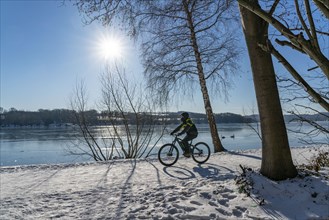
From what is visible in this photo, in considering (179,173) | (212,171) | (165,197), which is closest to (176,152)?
(179,173)

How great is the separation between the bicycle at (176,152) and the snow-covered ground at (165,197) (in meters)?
1.37

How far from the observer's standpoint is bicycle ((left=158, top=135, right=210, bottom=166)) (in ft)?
30.6

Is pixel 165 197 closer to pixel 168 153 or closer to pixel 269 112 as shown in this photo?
pixel 269 112

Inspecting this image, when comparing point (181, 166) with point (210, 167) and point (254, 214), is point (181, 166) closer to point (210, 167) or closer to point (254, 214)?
point (210, 167)

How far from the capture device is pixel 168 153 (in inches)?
371

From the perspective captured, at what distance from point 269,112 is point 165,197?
2.37 meters

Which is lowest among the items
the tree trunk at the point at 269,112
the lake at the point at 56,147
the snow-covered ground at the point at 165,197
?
the lake at the point at 56,147

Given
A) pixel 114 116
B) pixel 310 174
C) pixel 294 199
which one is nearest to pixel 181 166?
pixel 310 174

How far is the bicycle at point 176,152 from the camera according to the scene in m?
9.34

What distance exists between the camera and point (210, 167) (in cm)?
846

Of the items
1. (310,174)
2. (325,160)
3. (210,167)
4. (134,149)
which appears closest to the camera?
(310,174)

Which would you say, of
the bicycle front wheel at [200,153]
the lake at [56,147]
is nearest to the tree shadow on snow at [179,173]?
the bicycle front wheel at [200,153]

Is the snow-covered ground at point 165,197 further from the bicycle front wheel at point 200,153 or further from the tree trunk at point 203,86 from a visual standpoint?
the tree trunk at point 203,86

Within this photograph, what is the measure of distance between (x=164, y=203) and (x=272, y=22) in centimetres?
312
